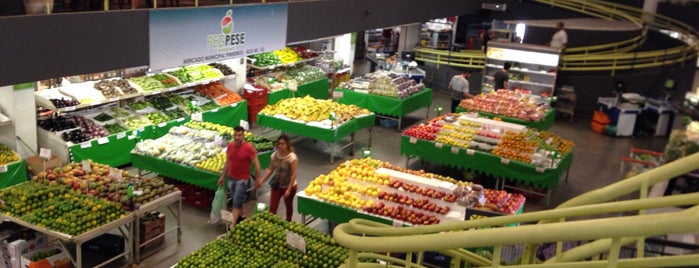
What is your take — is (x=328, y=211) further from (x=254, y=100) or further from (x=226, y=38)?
(x=254, y=100)

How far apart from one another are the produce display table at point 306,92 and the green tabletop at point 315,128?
2.18 metres

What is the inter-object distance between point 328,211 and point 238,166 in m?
1.42

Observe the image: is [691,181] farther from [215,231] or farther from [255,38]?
[255,38]

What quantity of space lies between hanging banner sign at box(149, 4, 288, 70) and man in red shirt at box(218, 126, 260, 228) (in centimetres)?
270

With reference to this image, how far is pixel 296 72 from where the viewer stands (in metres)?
16.2

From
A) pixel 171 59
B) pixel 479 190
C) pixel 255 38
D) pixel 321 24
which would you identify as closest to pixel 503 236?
pixel 479 190

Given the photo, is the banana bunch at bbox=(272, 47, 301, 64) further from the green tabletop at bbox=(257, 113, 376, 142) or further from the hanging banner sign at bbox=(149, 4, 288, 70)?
the green tabletop at bbox=(257, 113, 376, 142)

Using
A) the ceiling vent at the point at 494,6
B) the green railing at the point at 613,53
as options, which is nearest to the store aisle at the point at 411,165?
the green railing at the point at 613,53

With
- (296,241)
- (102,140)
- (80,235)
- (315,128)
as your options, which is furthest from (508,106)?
(80,235)

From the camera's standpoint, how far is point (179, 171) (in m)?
9.53

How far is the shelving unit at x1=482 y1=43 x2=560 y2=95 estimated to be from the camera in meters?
17.4

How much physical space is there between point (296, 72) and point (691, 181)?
1030cm

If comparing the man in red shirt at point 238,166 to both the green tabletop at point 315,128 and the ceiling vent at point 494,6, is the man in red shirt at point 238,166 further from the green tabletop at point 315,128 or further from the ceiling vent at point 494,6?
the ceiling vent at point 494,6

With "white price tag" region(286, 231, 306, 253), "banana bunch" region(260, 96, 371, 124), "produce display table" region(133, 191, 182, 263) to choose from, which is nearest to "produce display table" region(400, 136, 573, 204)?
"banana bunch" region(260, 96, 371, 124)
